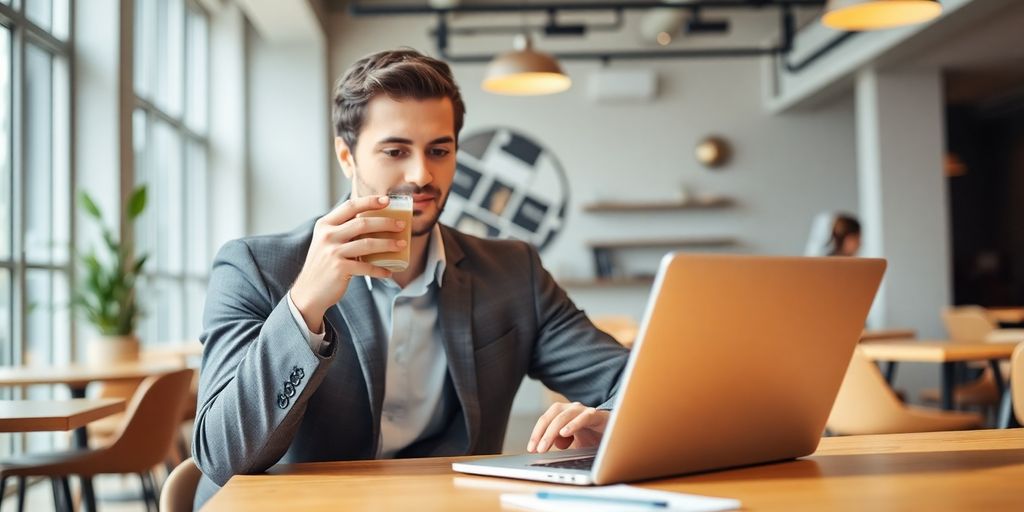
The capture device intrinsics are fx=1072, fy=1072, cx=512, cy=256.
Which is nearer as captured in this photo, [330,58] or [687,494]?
[687,494]

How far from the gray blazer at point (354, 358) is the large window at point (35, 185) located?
3.41 meters

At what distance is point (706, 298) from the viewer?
0.99 metres

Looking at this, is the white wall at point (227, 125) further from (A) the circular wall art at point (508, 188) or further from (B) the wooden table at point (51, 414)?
(B) the wooden table at point (51, 414)

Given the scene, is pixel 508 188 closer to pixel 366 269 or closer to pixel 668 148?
pixel 668 148

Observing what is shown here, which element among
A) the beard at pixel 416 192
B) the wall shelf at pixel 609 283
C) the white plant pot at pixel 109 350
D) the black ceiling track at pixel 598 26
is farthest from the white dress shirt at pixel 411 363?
the wall shelf at pixel 609 283

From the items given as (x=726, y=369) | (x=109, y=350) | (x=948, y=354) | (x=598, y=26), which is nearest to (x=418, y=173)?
(x=726, y=369)

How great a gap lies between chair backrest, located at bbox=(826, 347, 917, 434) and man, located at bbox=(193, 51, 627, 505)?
2210 millimetres

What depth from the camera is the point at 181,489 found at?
4.52ft

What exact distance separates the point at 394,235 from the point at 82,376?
272 cm

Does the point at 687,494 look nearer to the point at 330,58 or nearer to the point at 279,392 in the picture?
the point at 279,392

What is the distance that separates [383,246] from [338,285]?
74mm

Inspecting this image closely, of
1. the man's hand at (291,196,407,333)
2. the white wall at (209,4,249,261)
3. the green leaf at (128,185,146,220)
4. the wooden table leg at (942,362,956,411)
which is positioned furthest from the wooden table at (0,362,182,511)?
the white wall at (209,4,249,261)

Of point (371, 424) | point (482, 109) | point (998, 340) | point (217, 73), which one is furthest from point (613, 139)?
point (371, 424)

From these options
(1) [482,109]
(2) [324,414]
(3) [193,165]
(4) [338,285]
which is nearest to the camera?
(4) [338,285]
